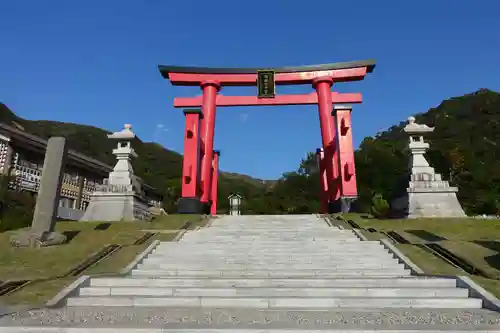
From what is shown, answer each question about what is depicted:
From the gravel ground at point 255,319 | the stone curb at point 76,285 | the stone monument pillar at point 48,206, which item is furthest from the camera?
the stone monument pillar at point 48,206

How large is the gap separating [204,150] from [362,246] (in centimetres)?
1190

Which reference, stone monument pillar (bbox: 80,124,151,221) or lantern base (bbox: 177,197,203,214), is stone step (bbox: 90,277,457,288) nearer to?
stone monument pillar (bbox: 80,124,151,221)

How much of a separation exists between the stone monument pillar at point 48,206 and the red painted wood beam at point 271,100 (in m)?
10.5

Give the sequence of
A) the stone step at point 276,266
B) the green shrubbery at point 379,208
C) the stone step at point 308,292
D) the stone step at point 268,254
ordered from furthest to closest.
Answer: the green shrubbery at point 379,208
the stone step at point 268,254
the stone step at point 276,266
the stone step at point 308,292

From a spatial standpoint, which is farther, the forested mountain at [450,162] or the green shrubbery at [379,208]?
the forested mountain at [450,162]

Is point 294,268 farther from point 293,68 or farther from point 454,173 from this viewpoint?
point 454,173

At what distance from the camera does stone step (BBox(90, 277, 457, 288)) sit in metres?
6.09

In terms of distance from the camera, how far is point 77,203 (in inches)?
1096

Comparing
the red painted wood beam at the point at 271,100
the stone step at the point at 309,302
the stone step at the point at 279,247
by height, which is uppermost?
the red painted wood beam at the point at 271,100

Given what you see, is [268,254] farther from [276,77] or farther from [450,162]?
[450,162]

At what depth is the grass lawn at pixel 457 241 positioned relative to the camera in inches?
269

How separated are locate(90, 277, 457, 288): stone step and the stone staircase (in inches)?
0.6

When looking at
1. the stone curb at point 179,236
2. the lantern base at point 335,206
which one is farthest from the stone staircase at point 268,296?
the lantern base at point 335,206

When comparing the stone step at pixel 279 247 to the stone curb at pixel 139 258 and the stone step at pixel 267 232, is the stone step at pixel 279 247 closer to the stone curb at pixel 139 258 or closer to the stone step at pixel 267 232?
the stone curb at pixel 139 258
